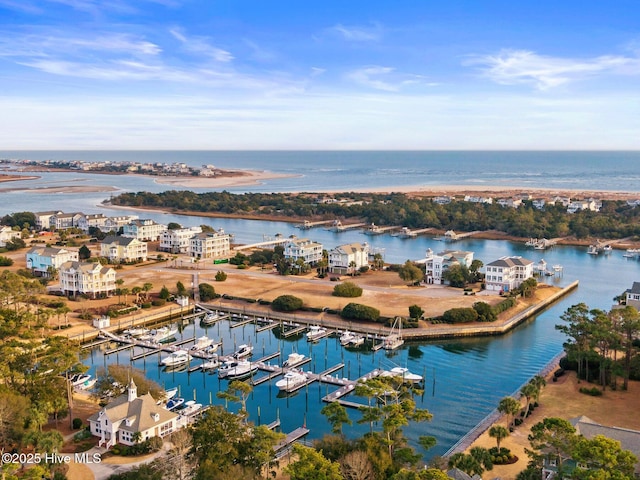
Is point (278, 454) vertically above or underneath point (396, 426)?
underneath

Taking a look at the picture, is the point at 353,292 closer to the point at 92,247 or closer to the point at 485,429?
the point at 485,429

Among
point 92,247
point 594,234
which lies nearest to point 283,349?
point 92,247

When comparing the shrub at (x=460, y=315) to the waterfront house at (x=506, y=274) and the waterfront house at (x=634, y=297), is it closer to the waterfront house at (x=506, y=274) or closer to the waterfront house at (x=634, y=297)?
the waterfront house at (x=506, y=274)

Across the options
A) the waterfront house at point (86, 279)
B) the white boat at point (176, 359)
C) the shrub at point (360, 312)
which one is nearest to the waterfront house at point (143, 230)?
the waterfront house at point (86, 279)

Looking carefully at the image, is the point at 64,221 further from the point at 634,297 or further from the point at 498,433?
the point at 498,433

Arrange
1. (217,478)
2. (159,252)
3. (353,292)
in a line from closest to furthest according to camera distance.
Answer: (217,478), (353,292), (159,252)

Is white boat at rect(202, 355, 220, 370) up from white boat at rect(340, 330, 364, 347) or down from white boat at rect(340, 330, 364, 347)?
down

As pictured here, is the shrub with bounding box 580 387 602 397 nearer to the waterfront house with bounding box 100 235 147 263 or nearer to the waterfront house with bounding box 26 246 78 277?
the waterfront house with bounding box 26 246 78 277

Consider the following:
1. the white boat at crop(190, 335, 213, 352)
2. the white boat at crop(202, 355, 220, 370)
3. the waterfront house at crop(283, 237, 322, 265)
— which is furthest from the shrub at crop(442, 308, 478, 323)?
the waterfront house at crop(283, 237, 322, 265)
